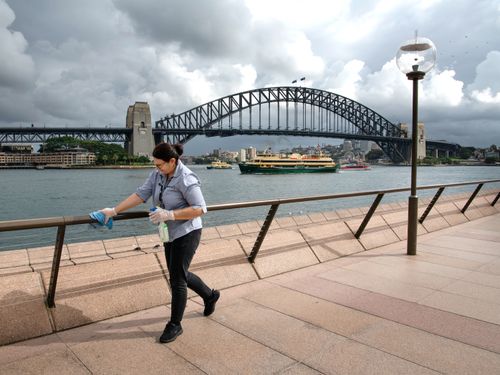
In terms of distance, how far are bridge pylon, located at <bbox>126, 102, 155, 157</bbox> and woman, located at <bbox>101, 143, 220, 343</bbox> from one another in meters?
102

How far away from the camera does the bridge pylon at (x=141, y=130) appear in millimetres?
102625

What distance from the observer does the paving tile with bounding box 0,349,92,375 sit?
276 centimetres

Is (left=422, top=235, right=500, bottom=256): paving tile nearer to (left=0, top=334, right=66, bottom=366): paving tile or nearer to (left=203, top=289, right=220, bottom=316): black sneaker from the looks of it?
(left=203, top=289, right=220, bottom=316): black sneaker

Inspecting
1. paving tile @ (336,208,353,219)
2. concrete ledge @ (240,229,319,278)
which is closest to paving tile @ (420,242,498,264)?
concrete ledge @ (240,229,319,278)

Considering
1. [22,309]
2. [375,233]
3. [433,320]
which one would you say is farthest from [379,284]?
[22,309]

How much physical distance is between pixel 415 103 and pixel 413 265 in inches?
91.1

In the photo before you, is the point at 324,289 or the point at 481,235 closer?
the point at 324,289

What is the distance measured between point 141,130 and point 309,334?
345 ft

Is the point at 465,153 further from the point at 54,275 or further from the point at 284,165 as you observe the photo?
the point at 54,275

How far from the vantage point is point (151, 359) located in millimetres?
2951

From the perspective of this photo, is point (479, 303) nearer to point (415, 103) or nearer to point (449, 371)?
point (449, 371)

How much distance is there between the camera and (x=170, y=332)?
3.25 m

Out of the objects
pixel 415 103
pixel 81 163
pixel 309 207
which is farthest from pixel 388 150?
pixel 415 103

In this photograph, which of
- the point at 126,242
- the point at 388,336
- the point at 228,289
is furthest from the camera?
the point at 126,242
